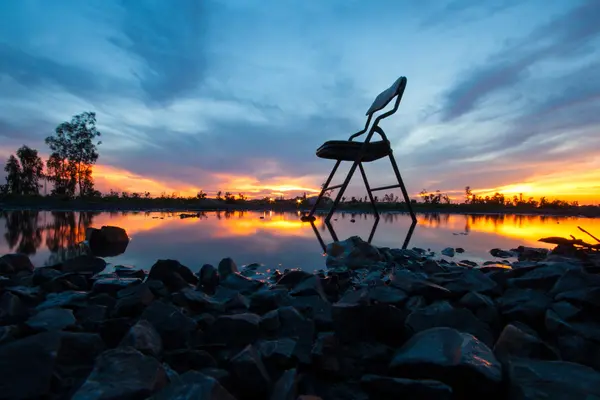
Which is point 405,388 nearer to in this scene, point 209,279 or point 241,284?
point 241,284

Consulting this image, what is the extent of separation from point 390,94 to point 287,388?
4546 millimetres

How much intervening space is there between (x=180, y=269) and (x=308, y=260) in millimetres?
1279

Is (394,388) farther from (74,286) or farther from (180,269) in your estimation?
(74,286)

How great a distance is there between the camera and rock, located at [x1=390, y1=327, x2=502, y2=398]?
37.8 inches

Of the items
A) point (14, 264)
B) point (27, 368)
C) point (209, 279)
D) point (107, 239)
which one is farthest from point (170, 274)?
point (107, 239)

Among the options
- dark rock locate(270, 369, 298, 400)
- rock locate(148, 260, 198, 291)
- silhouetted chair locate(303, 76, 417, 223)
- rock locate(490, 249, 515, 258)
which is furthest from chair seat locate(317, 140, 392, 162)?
dark rock locate(270, 369, 298, 400)

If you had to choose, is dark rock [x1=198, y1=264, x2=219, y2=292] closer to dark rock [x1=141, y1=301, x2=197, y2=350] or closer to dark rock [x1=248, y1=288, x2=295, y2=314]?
dark rock [x1=248, y1=288, x2=295, y2=314]

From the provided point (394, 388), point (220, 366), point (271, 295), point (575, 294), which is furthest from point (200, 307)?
point (575, 294)

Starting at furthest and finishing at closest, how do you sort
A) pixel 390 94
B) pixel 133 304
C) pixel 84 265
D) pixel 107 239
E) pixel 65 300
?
1. pixel 390 94
2. pixel 107 239
3. pixel 84 265
4. pixel 65 300
5. pixel 133 304

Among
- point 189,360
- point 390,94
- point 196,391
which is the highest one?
point 390,94

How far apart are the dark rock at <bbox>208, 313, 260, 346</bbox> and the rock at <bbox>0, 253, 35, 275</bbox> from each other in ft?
7.10

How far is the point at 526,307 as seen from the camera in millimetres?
1644

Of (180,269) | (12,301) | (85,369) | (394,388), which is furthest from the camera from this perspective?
(180,269)

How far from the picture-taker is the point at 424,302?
1.75 meters
